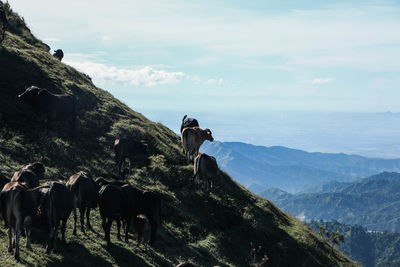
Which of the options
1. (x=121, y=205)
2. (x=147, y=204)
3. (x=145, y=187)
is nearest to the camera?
(x=121, y=205)

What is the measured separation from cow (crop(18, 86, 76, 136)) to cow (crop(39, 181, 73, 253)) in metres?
14.4

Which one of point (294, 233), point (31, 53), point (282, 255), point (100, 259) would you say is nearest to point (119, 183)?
point (100, 259)

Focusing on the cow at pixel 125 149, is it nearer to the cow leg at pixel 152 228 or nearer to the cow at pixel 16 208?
the cow leg at pixel 152 228

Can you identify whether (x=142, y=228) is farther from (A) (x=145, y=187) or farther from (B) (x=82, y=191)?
(A) (x=145, y=187)

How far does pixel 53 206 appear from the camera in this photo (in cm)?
1496

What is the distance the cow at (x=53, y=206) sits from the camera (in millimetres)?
14945

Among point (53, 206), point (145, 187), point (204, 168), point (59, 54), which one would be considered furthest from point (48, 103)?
point (59, 54)

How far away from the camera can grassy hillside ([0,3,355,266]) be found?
18353mm

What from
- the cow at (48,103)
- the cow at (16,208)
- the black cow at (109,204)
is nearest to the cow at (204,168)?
the cow at (48,103)

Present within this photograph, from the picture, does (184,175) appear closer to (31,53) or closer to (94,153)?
(94,153)

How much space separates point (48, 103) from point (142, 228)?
13.9 m

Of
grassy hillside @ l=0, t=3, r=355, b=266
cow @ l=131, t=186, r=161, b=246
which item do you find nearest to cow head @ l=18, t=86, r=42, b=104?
grassy hillside @ l=0, t=3, r=355, b=266

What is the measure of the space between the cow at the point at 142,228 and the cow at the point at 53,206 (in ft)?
15.6

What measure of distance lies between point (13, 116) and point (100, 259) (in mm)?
17888
